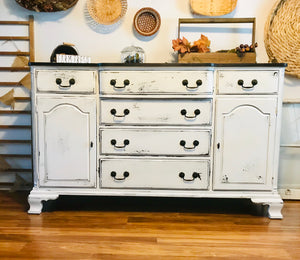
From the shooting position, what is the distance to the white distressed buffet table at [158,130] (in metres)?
1.74

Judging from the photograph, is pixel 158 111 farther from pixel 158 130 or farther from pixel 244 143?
pixel 244 143

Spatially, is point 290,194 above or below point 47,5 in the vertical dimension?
below

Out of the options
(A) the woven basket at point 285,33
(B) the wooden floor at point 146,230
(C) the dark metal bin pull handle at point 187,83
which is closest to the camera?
(B) the wooden floor at point 146,230

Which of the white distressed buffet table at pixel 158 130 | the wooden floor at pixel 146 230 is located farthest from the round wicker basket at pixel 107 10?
the wooden floor at pixel 146 230

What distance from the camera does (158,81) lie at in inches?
68.7

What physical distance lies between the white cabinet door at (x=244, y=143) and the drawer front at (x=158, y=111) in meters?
0.10

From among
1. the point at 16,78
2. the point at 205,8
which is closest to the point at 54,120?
the point at 16,78

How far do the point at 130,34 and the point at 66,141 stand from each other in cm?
96

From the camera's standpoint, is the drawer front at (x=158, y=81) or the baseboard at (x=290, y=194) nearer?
the drawer front at (x=158, y=81)

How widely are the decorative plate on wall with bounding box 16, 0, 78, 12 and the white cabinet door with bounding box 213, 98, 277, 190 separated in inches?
52.2

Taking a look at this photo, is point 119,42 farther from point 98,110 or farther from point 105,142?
point 105,142

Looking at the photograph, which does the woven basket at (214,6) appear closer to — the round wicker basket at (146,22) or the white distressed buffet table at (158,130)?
Result: the round wicker basket at (146,22)

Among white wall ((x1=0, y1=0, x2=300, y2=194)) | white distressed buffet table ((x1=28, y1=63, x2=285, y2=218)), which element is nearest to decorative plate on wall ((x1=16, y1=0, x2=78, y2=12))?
white wall ((x1=0, y1=0, x2=300, y2=194))

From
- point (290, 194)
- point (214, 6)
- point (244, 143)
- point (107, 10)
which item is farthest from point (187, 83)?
point (290, 194)
